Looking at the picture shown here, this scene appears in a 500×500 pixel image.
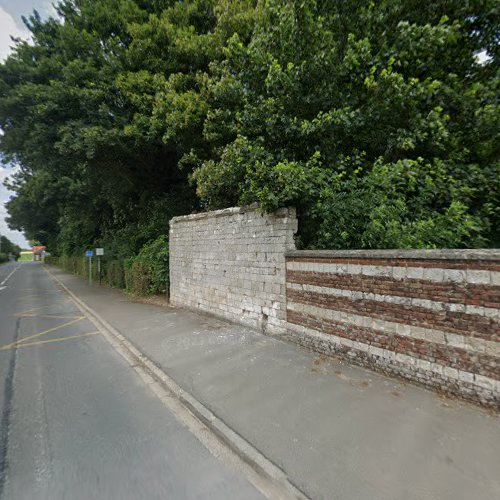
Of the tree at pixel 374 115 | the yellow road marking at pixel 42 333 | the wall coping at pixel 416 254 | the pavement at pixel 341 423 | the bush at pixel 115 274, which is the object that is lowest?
the yellow road marking at pixel 42 333

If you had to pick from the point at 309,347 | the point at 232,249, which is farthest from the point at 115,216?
the point at 309,347

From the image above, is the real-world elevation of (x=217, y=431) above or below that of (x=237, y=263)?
below

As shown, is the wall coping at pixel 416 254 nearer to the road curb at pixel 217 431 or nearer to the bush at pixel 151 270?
the road curb at pixel 217 431

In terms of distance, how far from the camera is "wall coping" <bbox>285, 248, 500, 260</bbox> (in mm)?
3057

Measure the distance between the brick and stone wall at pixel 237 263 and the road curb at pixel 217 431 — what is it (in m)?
2.30

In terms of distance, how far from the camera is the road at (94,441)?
2.33 metres

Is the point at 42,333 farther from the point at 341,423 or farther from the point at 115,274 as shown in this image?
the point at 115,274

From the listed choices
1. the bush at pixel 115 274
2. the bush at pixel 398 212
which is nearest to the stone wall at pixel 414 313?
the bush at pixel 398 212

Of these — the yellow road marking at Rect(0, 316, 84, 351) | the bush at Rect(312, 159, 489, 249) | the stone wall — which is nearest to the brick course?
the stone wall

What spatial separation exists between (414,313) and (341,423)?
163 centimetres

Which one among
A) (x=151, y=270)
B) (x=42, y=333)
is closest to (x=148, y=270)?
(x=151, y=270)

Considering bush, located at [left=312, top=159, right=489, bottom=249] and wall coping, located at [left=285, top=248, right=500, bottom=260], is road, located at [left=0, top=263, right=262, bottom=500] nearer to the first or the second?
wall coping, located at [left=285, top=248, right=500, bottom=260]

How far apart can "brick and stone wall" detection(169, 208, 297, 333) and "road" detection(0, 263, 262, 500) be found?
265 centimetres

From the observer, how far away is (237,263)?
666cm
